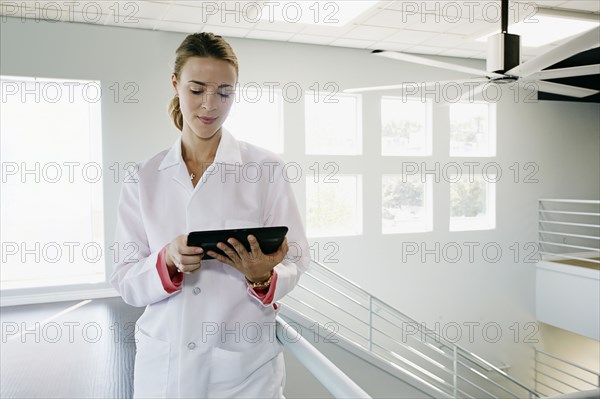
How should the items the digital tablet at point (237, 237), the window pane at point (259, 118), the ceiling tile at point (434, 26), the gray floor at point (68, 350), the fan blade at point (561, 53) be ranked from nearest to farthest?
1. the digital tablet at point (237, 237)
2. the fan blade at point (561, 53)
3. the gray floor at point (68, 350)
4. the ceiling tile at point (434, 26)
5. the window pane at point (259, 118)

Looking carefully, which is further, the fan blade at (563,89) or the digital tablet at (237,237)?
the fan blade at (563,89)

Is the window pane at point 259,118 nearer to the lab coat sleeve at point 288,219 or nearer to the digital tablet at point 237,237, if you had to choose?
the lab coat sleeve at point 288,219

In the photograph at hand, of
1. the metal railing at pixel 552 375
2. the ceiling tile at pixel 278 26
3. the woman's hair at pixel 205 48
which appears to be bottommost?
the metal railing at pixel 552 375

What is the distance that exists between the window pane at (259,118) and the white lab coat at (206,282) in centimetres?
467

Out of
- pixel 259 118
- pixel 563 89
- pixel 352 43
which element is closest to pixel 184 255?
pixel 563 89

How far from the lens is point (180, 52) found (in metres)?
1.20

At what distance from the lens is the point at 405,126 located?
6.60m

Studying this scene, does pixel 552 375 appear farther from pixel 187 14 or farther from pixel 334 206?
pixel 187 14

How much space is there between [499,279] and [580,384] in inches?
87.8

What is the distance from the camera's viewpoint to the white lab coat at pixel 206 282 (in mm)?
1143

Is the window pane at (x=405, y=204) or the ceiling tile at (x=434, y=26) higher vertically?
the ceiling tile at (x=434, y=26)

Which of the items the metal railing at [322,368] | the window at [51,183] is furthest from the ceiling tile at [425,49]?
the metal railing at [322,368]

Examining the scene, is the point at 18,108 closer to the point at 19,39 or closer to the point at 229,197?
the point at 19,39

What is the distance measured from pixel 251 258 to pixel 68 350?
3389 mm
